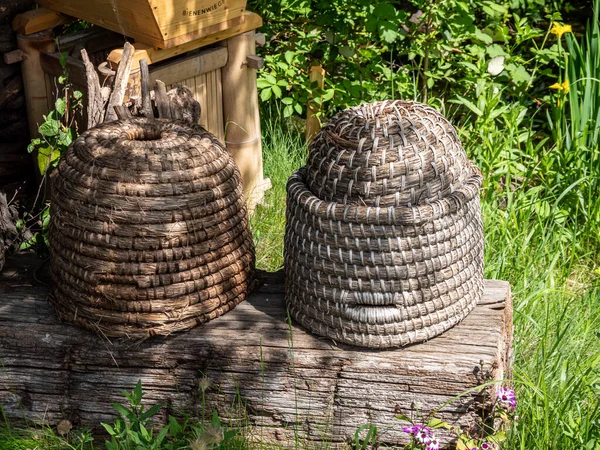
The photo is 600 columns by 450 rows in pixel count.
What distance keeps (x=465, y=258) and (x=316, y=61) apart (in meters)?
2.65

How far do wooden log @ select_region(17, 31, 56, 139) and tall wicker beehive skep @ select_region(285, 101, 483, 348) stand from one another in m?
1.92

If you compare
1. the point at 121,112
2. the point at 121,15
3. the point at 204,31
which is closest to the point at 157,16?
the point at 121,15

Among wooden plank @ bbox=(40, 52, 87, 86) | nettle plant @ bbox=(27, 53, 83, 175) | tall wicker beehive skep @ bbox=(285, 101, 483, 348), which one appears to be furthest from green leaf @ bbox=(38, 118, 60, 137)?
tall wicker beehive skep @ bbox=(285, 101, 483, 348)

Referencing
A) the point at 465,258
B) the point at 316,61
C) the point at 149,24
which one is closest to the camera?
the point at 465,258

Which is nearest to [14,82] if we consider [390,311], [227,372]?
[227,372]

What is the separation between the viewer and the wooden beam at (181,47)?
3.93 metres

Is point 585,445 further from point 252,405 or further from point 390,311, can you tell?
point 252,405

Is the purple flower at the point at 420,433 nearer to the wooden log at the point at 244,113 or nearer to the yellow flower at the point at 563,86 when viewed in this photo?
the wooden log at the point at 244,113

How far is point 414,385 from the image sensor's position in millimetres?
2926

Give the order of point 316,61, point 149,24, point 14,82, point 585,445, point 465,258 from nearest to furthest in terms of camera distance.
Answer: point 585,445 < point 465,258 < point 149,24 < point 14,82 < point 316,61

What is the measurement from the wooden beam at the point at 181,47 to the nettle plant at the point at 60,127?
26cm

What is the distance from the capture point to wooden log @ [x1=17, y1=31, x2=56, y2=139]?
4246 mm

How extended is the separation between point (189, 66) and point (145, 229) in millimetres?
1675

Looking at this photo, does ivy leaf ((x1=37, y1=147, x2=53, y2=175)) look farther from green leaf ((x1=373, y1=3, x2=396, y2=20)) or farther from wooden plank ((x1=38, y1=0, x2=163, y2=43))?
green leaf ((x1=373, y1=3, x2=396, y2=20))
